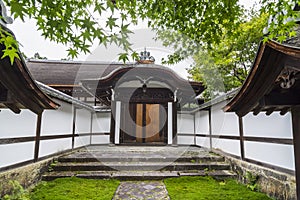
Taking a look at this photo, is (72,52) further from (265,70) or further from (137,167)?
(137,167)

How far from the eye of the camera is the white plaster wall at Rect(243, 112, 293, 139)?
129 inches

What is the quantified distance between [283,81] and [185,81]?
553 cm

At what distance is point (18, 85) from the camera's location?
7.48 feet

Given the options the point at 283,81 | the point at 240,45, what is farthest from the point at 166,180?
the point at 240,45

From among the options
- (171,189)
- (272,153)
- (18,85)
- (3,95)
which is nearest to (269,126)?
(272,153)

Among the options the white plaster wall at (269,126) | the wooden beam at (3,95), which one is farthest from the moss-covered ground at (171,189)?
the wooden beam at (3,95)

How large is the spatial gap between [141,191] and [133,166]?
1.29m

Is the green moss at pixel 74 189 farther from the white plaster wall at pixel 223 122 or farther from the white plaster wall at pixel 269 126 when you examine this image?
the white plaster wall at pixel 223 122

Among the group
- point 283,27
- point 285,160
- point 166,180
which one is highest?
point 283,27

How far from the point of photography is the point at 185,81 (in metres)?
7.70

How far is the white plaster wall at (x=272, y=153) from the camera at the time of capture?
3.19 metres

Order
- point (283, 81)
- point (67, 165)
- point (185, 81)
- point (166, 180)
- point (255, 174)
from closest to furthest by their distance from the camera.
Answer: point (283, 81), point (255, 174), point (166, 180), point (67, 165), point (185, 81)

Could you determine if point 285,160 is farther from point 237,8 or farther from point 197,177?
point 237,8

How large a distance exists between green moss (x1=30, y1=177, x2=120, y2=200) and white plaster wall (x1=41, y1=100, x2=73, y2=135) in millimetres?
1336
